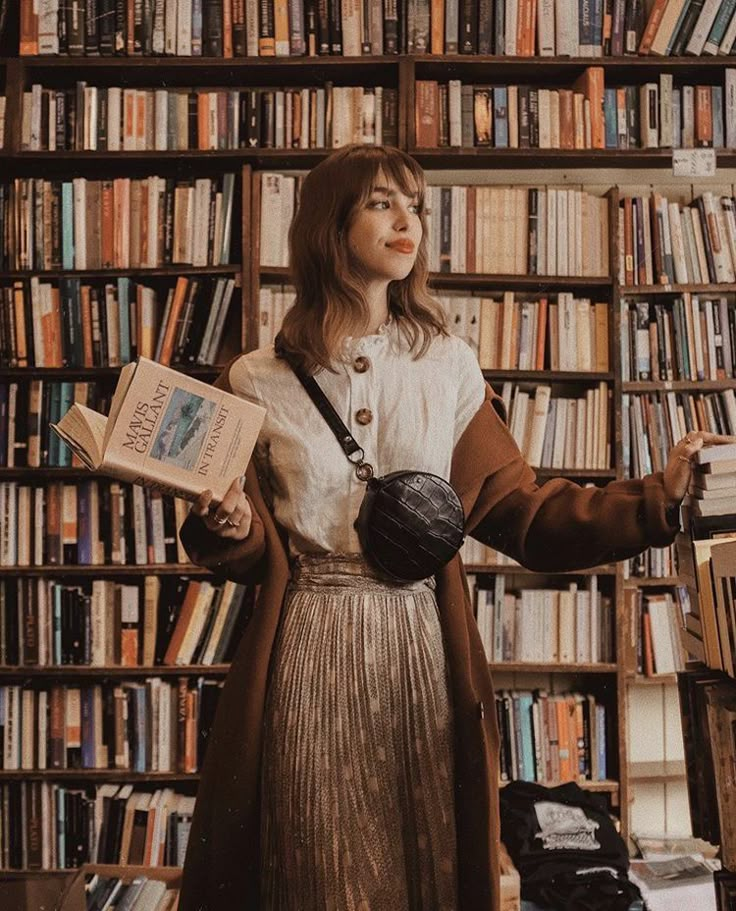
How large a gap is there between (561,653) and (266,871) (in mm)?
1679

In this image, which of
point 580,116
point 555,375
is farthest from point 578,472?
point 580,116

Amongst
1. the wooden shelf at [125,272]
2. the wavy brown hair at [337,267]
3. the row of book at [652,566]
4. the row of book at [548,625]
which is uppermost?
the wooden shelf at [125,272]

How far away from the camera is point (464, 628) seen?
1.35m

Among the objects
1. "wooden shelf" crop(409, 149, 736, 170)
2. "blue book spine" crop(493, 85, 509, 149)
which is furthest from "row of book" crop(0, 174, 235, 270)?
"blue book spine" crop(493, 85, 509, 149)

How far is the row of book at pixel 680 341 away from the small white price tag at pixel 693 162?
14.5 inches

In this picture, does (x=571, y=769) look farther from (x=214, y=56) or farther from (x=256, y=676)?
(x=214, y=56)

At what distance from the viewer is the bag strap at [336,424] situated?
1.35 m

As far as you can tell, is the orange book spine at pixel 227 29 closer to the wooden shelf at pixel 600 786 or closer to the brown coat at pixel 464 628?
the brown coat at pixel 464 628

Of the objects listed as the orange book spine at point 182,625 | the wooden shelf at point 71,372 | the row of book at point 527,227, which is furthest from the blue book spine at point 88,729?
the row of book at point 527,227

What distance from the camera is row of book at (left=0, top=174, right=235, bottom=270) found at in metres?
2.79

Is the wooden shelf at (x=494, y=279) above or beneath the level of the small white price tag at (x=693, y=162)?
beneath

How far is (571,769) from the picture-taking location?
2.79 m

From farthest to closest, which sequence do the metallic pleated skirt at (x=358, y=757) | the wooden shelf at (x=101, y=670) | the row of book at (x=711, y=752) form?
the wooden shelf at (x=101, y=670)
the metallic pleated skirt at (x=358, y=757)
the row of book at (x=711, y=752)

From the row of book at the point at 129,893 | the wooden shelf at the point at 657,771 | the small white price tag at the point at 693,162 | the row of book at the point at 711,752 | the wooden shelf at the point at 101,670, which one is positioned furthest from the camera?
the wooden shelf at the point at 657,771
